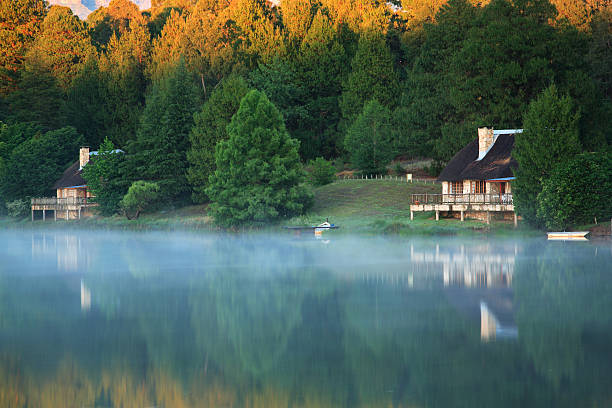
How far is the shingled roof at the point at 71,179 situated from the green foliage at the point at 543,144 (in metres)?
44.5

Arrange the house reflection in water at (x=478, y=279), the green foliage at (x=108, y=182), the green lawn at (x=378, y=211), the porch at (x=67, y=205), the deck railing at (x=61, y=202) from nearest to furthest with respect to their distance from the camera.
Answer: the house reflection in water at (x=478, y=279) < the green lawn at (x=378, y=211) < the green foliage at (x=108, y=182) < the deck railing at (x=61, y=202) < the porch at (x=67, y=205)

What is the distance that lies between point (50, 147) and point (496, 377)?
72639 millimetres

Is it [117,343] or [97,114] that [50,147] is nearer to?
[97,114]

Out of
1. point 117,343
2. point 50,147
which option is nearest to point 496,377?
point 117,343

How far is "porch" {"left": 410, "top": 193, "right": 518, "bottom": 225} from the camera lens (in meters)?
50.9

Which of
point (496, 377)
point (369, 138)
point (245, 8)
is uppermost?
point (245, 8)

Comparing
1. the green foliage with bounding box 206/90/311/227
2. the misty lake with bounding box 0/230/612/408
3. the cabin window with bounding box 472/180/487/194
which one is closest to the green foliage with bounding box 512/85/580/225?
the cabin window with bounding box 472/180/487/194

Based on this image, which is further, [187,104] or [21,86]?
[21,86]

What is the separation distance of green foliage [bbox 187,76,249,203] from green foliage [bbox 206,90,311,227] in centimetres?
727

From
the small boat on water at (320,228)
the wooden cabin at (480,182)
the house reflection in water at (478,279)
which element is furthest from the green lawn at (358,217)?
the house reflection in water at (478,279)

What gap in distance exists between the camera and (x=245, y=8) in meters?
88.6

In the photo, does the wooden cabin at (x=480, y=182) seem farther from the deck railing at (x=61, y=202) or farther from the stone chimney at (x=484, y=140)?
the deck railing at (x=61, y=202)

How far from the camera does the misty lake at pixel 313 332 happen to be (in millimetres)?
12992

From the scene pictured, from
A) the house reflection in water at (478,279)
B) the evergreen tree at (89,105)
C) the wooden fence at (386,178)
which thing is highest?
the evergreen tree at (89,105)
